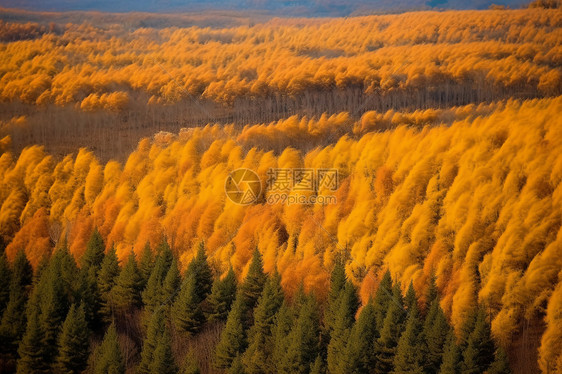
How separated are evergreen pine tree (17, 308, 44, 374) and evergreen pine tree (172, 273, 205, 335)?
1992 mm

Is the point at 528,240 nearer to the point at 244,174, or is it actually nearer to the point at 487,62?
the point at 487,62

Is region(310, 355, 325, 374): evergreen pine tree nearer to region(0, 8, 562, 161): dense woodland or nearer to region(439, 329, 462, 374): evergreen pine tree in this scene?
region(439, 329, 462, 374): evergreen pine tree

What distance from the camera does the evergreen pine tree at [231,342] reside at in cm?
966

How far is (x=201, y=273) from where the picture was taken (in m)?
10.8

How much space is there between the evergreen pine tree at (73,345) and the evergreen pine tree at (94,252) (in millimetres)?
1373

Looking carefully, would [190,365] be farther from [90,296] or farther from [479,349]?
[479,349]

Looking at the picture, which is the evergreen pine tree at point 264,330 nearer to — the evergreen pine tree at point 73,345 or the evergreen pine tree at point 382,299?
the evergreen pine tree at point 382,299

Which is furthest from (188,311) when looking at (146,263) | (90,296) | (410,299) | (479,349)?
(479,349)

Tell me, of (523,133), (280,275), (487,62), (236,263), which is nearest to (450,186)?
(523,133)

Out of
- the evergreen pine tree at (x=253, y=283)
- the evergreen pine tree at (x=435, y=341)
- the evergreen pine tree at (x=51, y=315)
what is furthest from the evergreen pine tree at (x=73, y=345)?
the evergreen pine tree at (x=435, y=341)

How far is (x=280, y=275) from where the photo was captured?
34.1 ft

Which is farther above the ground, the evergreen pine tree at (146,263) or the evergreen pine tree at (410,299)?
the evergreen pine tree at (410,299)

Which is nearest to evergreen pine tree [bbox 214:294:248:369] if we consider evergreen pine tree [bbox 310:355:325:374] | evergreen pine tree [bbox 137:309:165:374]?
evergreen pine tree [bbox 137:309:165:374]

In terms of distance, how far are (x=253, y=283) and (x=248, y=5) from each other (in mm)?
5908
